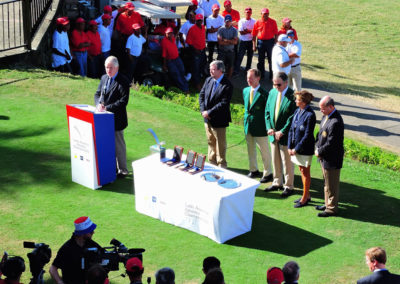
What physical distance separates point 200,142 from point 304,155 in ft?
11.3

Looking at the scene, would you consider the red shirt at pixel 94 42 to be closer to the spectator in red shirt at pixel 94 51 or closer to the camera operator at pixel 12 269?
the spectator in red shirt at pixel 94 51

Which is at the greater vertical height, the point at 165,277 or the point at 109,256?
the point at 165,277

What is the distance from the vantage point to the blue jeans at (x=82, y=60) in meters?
17.0

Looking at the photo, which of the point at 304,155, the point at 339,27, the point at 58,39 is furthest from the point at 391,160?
the point at 339,27

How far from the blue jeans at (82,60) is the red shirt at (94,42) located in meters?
0.21

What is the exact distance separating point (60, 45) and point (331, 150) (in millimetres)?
9464

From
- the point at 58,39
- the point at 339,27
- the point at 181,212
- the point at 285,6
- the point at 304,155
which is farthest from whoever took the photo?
the point at 285,6

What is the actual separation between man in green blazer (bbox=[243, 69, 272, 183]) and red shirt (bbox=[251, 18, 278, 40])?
9.07 meters

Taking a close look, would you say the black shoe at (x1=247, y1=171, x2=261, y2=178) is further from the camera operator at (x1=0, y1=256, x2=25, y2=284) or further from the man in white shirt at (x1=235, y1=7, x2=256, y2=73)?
the man in white shirt at (x1=235, y1=7, x2=256, y2=73)

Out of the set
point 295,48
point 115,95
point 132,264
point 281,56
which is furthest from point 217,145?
point 295,48

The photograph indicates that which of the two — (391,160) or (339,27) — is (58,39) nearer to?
(391,160)

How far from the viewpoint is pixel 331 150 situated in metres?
9.40

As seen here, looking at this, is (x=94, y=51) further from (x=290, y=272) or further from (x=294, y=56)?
(x=290, y=272)

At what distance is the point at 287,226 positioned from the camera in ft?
31.0
